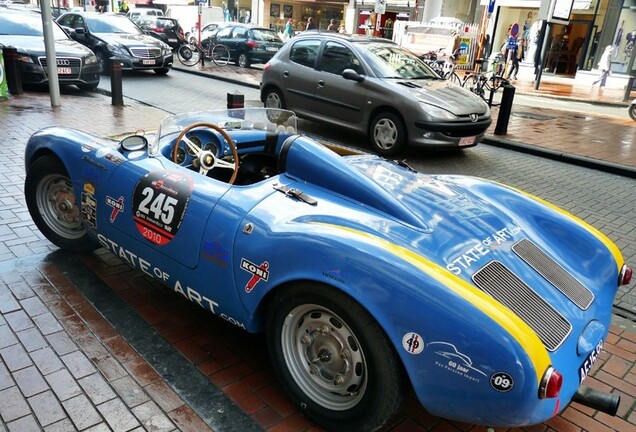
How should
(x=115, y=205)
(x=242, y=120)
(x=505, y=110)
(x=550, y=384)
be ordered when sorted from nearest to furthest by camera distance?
(x=550, y=384)
(x=115, y=205)
(x=242, y=120)
(x=505, y=110)

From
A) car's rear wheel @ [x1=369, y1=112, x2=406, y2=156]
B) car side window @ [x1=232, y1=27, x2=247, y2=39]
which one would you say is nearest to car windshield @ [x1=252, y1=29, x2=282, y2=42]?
car side window @ [x1=232, y1=27, x2=247, y2=39]

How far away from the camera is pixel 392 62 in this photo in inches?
340

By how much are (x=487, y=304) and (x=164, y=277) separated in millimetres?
1827

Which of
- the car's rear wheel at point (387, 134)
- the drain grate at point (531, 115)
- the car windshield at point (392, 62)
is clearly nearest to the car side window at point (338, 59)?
the car windshield at point (392, 62)

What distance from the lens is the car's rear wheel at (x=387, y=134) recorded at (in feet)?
25.8

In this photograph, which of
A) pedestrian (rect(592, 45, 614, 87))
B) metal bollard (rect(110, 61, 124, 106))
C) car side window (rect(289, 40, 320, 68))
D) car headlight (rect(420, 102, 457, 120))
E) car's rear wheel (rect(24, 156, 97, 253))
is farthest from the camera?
pedestrian (rect(592, 45, 614, 87))

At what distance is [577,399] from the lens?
7.41 feet

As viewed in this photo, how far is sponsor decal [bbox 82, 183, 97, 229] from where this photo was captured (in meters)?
3.36

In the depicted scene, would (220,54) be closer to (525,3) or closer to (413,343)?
(525,3)

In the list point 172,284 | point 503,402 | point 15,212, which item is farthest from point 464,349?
point 15,212

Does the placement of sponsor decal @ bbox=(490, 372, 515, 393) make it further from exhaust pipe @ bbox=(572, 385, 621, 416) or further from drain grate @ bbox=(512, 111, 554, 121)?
drain grate @ bbox=(512, 111, 554, 121)

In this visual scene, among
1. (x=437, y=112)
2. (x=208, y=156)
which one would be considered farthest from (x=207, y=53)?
(x=208, y=156)

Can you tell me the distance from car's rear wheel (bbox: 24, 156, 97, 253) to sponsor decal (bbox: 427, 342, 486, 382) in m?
2.85

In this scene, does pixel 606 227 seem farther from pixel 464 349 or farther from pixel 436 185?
pixel 464 349
